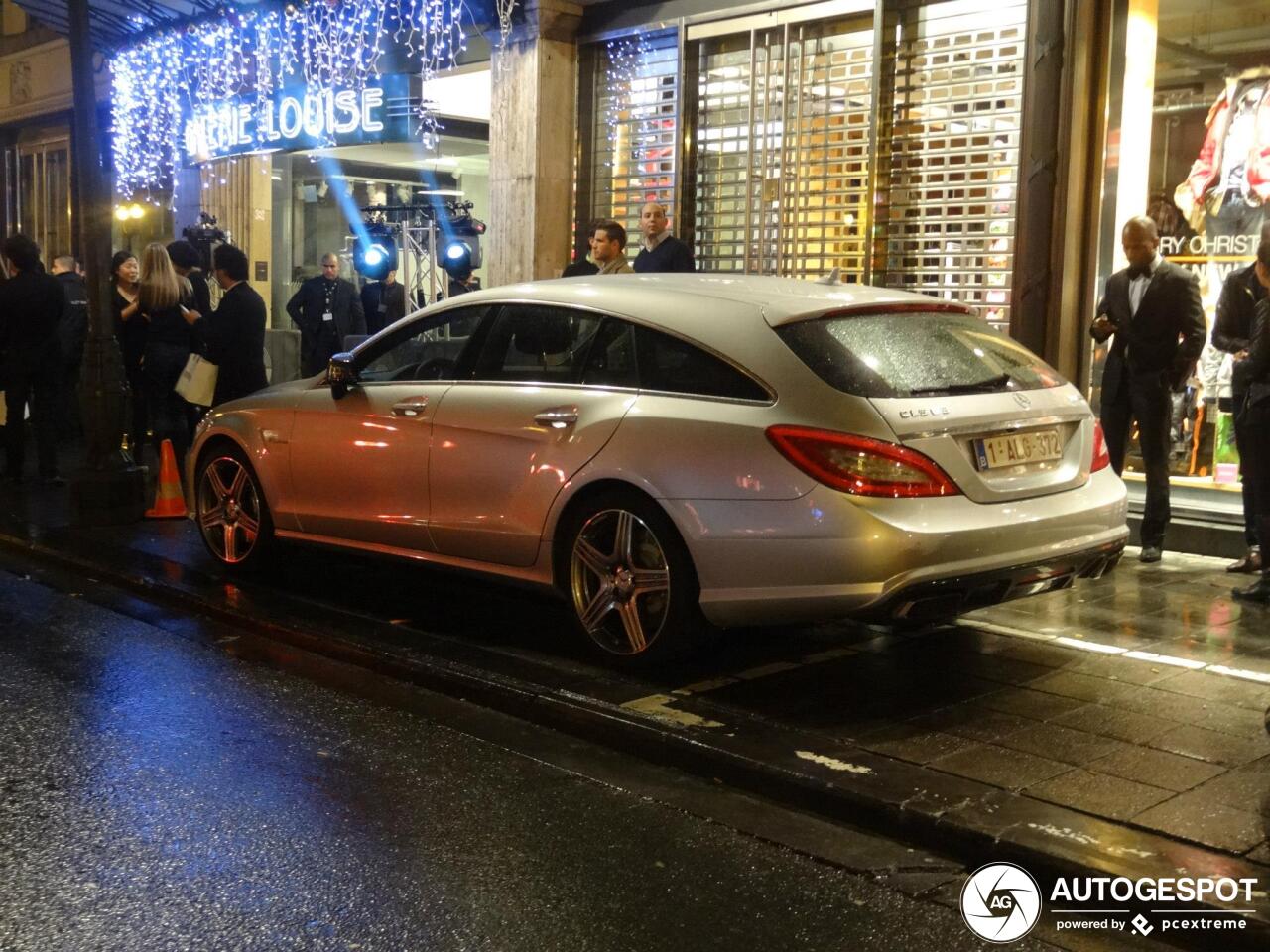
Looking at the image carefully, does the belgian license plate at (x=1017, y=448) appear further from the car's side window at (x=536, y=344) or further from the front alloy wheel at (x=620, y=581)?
the car's side window at (x=536, y=344)

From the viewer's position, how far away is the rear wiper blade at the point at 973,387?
5633 mm

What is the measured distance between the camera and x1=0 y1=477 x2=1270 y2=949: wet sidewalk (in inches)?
171

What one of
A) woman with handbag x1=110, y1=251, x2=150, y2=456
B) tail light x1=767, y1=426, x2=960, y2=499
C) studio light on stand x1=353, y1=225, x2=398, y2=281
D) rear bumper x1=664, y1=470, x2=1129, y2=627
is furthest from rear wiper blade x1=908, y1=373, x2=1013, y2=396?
studio light on stand x1=353, y1=225, x2=398, y2=281

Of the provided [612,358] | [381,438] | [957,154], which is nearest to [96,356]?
[381,438]

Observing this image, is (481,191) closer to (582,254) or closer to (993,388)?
(582,254)

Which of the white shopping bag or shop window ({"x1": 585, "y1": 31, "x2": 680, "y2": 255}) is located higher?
shop window ({"x1": 585, "y1": 31, "x2": 680, "y2": 255})

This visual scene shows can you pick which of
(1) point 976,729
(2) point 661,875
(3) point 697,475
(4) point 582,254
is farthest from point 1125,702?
(4) point 582,254

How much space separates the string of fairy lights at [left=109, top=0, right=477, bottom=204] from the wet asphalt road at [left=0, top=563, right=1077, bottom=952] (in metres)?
8.83

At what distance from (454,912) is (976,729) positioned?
2222mm

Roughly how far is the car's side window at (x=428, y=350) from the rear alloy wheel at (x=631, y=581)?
124 centimetres

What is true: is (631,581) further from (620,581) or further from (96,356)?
(96,356)

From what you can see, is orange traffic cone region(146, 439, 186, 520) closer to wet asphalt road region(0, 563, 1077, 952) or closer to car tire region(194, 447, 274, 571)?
car tire region(194, 447, 274, 571)

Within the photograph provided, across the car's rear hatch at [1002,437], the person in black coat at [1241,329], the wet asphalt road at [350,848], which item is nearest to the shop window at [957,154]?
the person in black coat at [1241,329]

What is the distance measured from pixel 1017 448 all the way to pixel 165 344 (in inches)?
295
